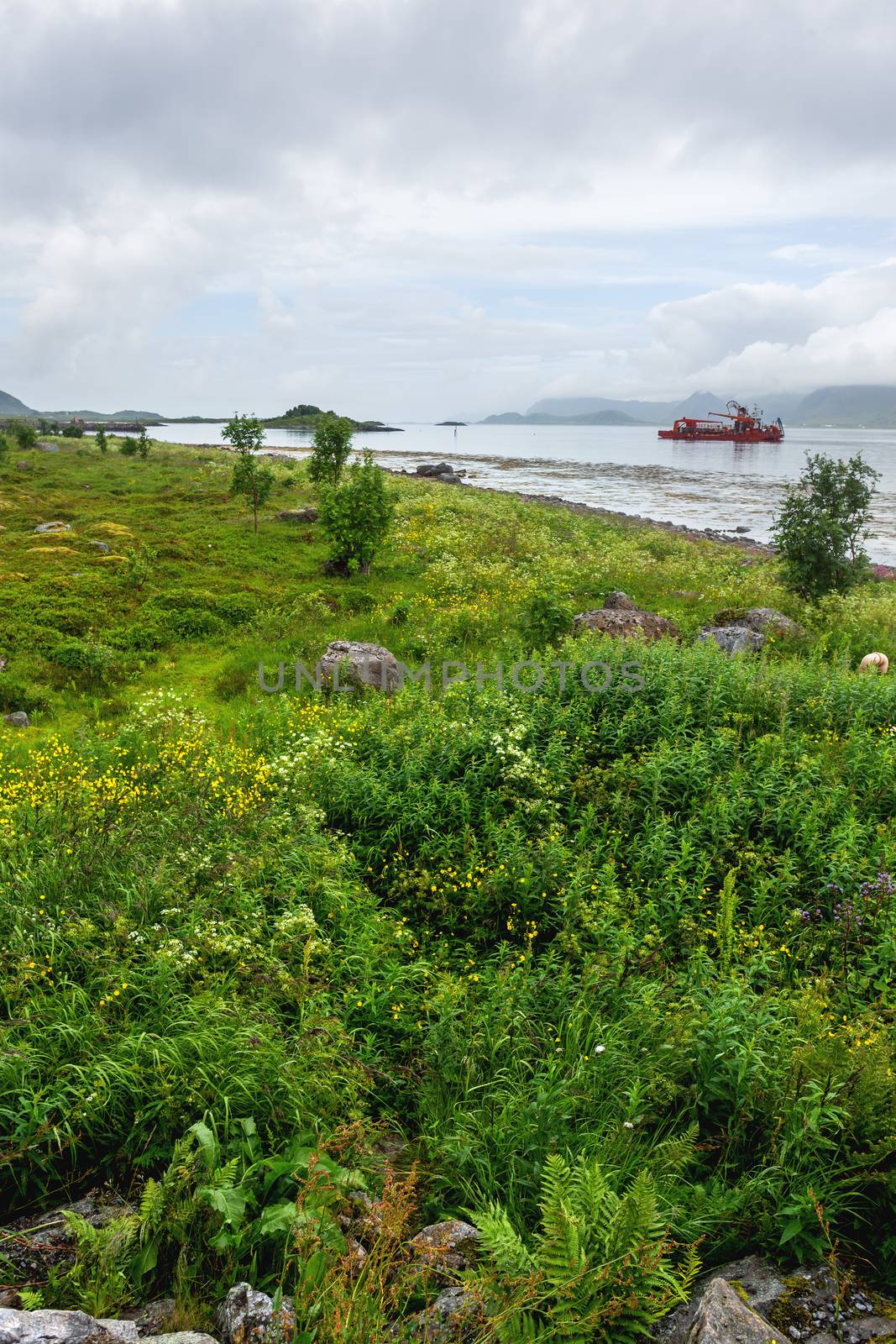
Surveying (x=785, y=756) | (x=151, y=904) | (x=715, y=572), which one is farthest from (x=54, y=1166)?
(x=715, y=572)

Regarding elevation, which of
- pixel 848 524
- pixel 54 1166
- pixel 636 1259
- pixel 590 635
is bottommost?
pixel 54 1166

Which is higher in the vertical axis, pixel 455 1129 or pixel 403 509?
pixel 403 509

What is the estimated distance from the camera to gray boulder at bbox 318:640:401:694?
1384 centimetres

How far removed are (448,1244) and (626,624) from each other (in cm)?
1381

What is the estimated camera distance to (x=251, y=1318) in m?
3.22

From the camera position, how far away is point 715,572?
1016 inches

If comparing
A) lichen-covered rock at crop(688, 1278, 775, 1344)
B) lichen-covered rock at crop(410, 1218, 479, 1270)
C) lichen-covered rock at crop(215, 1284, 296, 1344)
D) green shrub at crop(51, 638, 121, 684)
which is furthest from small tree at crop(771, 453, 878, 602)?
lichen-covered rock at crop(215, 1284, 296, 1344)

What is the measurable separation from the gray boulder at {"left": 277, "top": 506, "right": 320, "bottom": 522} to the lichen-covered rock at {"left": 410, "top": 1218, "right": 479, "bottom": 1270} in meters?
32.8

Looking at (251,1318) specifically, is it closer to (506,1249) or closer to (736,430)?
(506,1249)

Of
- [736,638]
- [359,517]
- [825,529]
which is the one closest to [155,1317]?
[736,638]

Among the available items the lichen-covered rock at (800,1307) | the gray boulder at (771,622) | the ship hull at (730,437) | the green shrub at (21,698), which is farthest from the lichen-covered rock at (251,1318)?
the ship hull at (730,437)

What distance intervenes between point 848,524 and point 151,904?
19.9 metres

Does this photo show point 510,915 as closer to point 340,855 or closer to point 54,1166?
point 340,855

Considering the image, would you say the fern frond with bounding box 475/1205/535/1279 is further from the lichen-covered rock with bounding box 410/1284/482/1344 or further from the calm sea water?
the calm sea water
